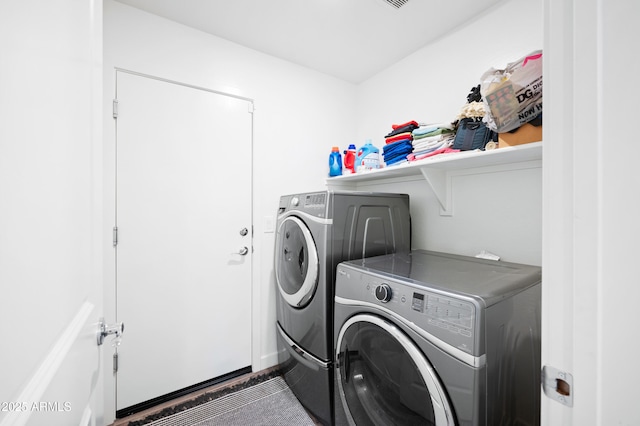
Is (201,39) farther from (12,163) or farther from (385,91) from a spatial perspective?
(12,163)

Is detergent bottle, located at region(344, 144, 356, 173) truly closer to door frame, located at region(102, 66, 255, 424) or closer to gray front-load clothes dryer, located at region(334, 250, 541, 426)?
gray front-load clothes dryer, located at region(334, 250, 541, 426)

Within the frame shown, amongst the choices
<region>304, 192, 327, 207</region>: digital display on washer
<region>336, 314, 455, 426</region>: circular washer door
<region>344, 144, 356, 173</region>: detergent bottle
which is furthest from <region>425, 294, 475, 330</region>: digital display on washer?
<region>344, 144, 356, 173</region>: detergent bottle

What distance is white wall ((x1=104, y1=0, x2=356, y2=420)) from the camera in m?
1.62

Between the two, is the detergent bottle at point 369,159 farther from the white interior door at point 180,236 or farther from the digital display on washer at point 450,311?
the digital display on washer at point 450,311

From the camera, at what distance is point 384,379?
1089 millimetres

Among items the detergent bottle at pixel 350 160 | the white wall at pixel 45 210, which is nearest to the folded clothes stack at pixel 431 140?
the detergent bottle at pixel 350 160

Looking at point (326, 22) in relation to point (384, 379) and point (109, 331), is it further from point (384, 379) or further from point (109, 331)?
point (384, 379)

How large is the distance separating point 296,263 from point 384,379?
0.90m

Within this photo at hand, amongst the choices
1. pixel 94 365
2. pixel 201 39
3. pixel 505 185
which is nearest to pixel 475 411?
pixel 94 365

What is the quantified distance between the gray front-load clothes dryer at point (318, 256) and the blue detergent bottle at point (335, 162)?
0.69 meters

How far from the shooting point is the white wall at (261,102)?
1.62 m

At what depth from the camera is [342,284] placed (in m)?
1.28

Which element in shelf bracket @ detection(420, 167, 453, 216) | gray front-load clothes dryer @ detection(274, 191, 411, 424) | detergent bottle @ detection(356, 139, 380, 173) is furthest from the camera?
detergent bottle @ detection(356, 139, 380, 173)

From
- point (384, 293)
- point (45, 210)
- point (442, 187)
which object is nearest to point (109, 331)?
point (45, 210)
